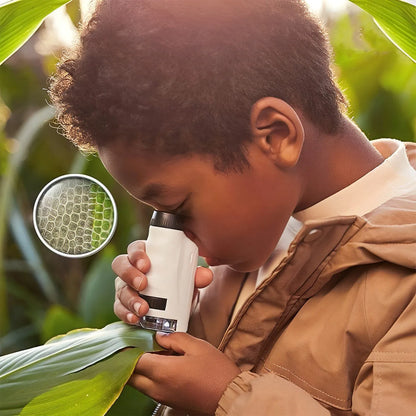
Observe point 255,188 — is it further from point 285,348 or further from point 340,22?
point 340,22

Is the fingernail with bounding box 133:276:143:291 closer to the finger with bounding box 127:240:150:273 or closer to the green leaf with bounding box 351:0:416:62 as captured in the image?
the finger with bounding box 127:240:150:273

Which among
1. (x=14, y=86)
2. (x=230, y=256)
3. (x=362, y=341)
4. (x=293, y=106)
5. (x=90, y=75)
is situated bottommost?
(x=362, y=341)

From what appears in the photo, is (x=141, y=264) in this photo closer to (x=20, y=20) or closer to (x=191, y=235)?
(x=191, y=235)

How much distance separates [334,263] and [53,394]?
280mm

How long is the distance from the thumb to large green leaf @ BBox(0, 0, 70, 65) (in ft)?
1.04

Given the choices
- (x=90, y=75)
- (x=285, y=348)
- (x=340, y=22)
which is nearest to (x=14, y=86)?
(x=340, y=22)

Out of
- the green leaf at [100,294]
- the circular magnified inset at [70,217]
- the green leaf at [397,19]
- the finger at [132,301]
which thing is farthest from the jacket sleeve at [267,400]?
the green leaf at [100,294]

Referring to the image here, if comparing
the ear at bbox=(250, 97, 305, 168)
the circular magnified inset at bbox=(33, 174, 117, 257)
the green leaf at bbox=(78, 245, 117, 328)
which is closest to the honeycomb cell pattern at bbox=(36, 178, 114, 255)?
the circular magnified inset at bbox=(33, 174, 117, 257)

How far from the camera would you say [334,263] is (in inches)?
26.7

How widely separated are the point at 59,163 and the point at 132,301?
36.5 inches

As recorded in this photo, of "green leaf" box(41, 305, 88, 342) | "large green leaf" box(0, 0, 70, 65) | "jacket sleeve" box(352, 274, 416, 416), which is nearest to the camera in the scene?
"jacket sleeve" box(352, 274, 416, 416)

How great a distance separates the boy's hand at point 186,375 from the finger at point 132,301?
0.10ft

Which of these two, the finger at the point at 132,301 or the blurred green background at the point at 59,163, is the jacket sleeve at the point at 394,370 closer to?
the finger at the point at 132,301

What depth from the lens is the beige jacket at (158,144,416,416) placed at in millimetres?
613
